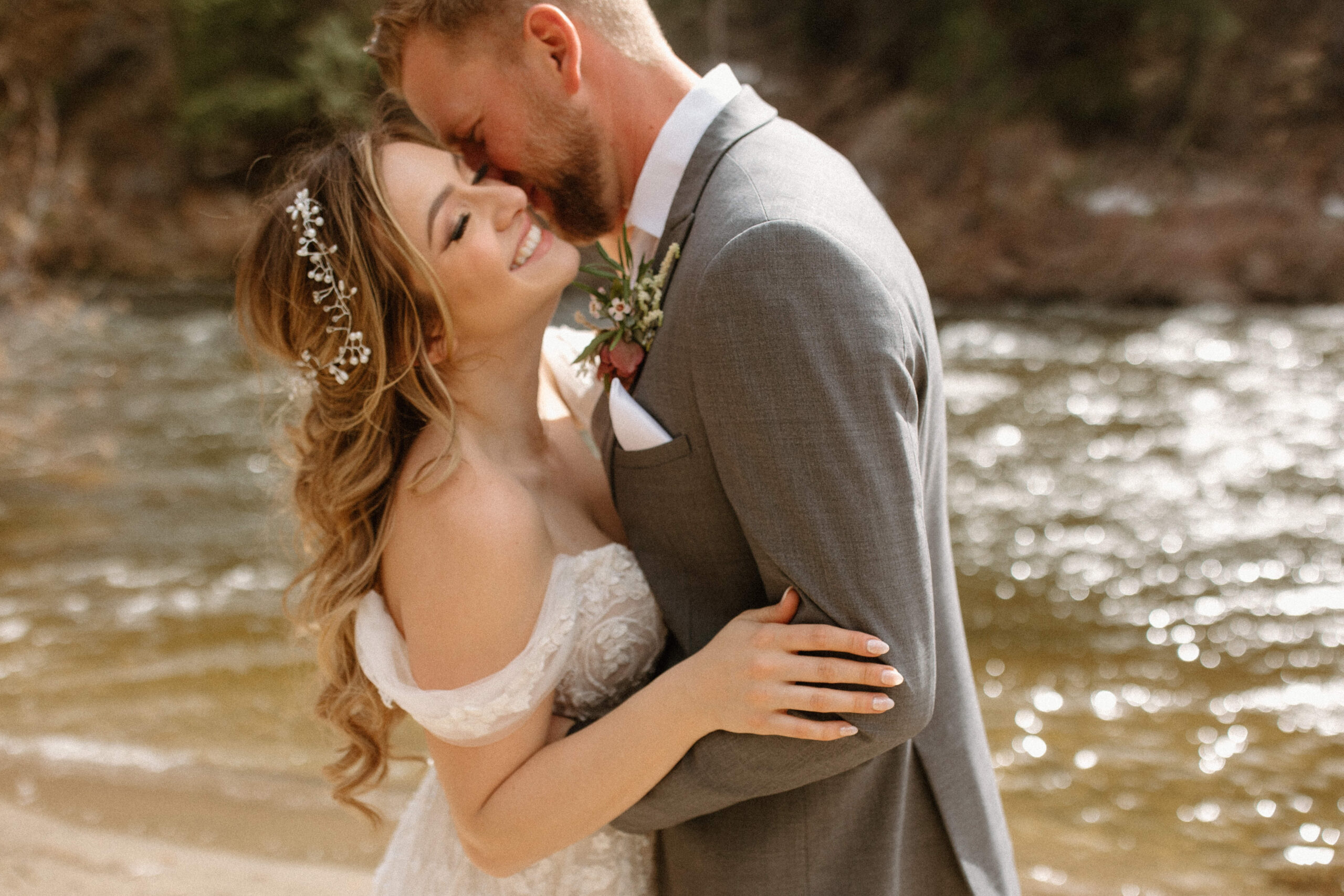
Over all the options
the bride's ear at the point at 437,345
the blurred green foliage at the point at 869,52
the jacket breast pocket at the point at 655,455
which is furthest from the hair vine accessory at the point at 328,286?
the blurred green foliage at the point at 869,52

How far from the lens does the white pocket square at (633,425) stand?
5.26 ft

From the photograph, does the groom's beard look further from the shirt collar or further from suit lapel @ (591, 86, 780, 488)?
suit lapel @ (591, 86, 780, 488)

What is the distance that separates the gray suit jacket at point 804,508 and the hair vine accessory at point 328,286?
1.35 feet

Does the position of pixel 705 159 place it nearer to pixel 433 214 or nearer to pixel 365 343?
pixel 433 214

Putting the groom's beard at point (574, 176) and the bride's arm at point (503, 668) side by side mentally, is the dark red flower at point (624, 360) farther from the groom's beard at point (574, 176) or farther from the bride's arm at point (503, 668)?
the groom's beard at point (574, 176)

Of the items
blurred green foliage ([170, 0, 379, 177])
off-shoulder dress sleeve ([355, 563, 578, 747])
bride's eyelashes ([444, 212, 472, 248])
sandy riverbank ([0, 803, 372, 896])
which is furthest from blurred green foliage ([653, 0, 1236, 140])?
off-shoulder dress sleeve ([355, 563, 578, 747])

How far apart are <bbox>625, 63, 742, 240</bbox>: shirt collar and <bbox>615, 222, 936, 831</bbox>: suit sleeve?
0.36m

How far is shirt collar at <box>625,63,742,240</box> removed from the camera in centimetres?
175

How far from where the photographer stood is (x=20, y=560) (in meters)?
7.21

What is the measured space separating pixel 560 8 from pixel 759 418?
2.96 feet

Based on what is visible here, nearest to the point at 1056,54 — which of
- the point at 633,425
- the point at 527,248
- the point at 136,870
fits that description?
the point at 136,870

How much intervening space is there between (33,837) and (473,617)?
2.95 m

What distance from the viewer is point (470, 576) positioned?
1674 mm

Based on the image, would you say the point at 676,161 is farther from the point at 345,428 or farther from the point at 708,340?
the point at 345,428
